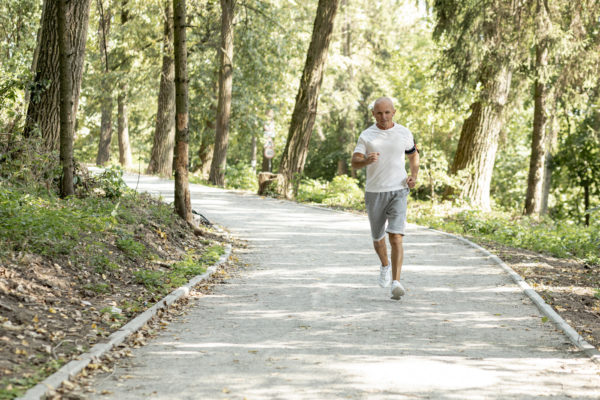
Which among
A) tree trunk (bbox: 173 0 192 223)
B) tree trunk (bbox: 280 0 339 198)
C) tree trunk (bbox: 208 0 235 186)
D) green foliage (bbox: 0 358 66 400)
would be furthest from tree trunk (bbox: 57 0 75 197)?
tree trunk (bbox: 208 0 235 186)

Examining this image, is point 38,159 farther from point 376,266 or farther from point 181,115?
point 376,266

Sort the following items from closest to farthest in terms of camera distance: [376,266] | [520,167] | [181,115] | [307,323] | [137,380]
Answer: [137,380], [307,323], [376,266], [181,115], [520,167]

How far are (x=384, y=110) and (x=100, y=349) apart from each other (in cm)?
388

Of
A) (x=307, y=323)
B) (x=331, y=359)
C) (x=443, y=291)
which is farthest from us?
(x=443, y=291)

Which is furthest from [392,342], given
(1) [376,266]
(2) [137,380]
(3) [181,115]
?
(3) [181,115]

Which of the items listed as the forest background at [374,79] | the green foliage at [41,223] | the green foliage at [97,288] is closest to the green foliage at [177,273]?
the green foliage at [97,288]

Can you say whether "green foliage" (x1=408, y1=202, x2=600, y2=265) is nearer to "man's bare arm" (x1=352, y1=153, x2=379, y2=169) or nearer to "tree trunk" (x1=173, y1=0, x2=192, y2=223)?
"man's bare arm" (x1=352, y1=153, x2=379, y2=169)

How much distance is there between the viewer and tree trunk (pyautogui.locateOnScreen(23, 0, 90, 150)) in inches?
434

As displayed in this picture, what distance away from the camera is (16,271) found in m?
6.71

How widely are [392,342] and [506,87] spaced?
45.3ft

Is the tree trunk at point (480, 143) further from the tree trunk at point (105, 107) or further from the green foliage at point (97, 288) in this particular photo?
the tree trunk at point (105, 107)

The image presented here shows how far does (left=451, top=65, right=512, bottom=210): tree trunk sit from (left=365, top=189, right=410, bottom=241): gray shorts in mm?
11204

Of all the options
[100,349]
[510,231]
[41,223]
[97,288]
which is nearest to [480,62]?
[510,231]

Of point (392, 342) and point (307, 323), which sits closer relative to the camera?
point (392, 342)
